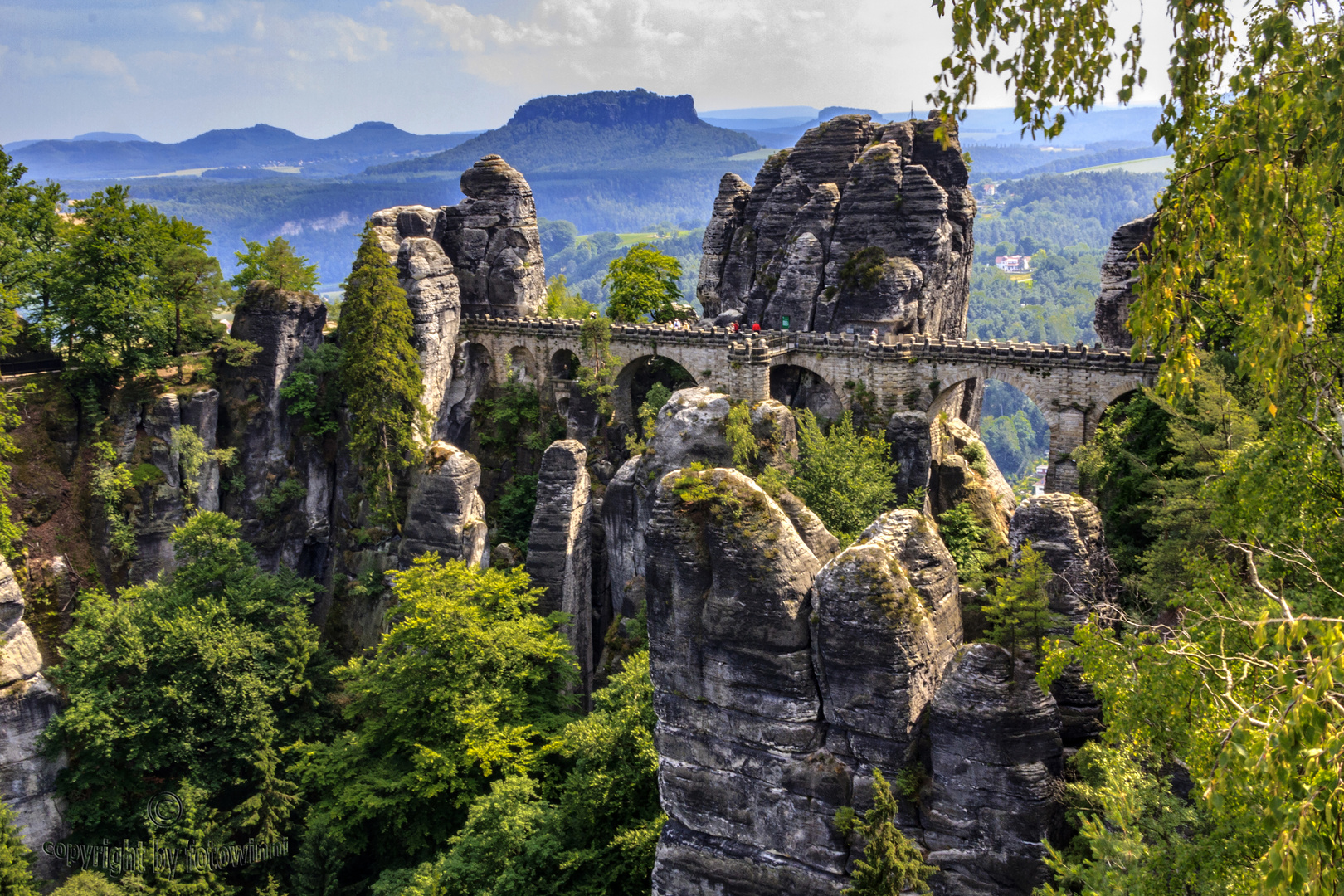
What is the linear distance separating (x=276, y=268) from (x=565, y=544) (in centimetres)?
1909

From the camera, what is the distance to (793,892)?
14.4m

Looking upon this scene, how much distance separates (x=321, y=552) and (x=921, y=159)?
107ft

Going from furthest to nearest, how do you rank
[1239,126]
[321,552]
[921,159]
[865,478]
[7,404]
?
[921,159] → [321,552] → [7,404] → [865,478] → [1239,126]

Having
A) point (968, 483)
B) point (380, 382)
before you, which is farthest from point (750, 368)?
point (380, 382)

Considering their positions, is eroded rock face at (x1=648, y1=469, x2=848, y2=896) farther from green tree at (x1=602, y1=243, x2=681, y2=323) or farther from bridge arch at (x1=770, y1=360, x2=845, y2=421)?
green tree at (x1=602, y1=243, x2=681, y2=323)

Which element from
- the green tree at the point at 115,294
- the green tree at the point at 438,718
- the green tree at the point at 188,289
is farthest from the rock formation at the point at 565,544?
the green tree at the point at 115,294

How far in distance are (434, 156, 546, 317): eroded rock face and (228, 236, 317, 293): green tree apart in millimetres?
7621

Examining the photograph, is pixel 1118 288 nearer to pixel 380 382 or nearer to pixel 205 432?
pixel 380 382

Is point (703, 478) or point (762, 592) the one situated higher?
point (703, 478)

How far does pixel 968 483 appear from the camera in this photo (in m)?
27.7

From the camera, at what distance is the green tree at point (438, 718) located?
958 inches

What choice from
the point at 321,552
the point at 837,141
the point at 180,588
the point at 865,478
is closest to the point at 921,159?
the point at 837,141

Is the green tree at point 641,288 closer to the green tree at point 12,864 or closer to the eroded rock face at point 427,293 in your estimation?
the eroded rock face at point 427,293

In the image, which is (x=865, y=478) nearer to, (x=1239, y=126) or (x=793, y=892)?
(x=793, y=892)
